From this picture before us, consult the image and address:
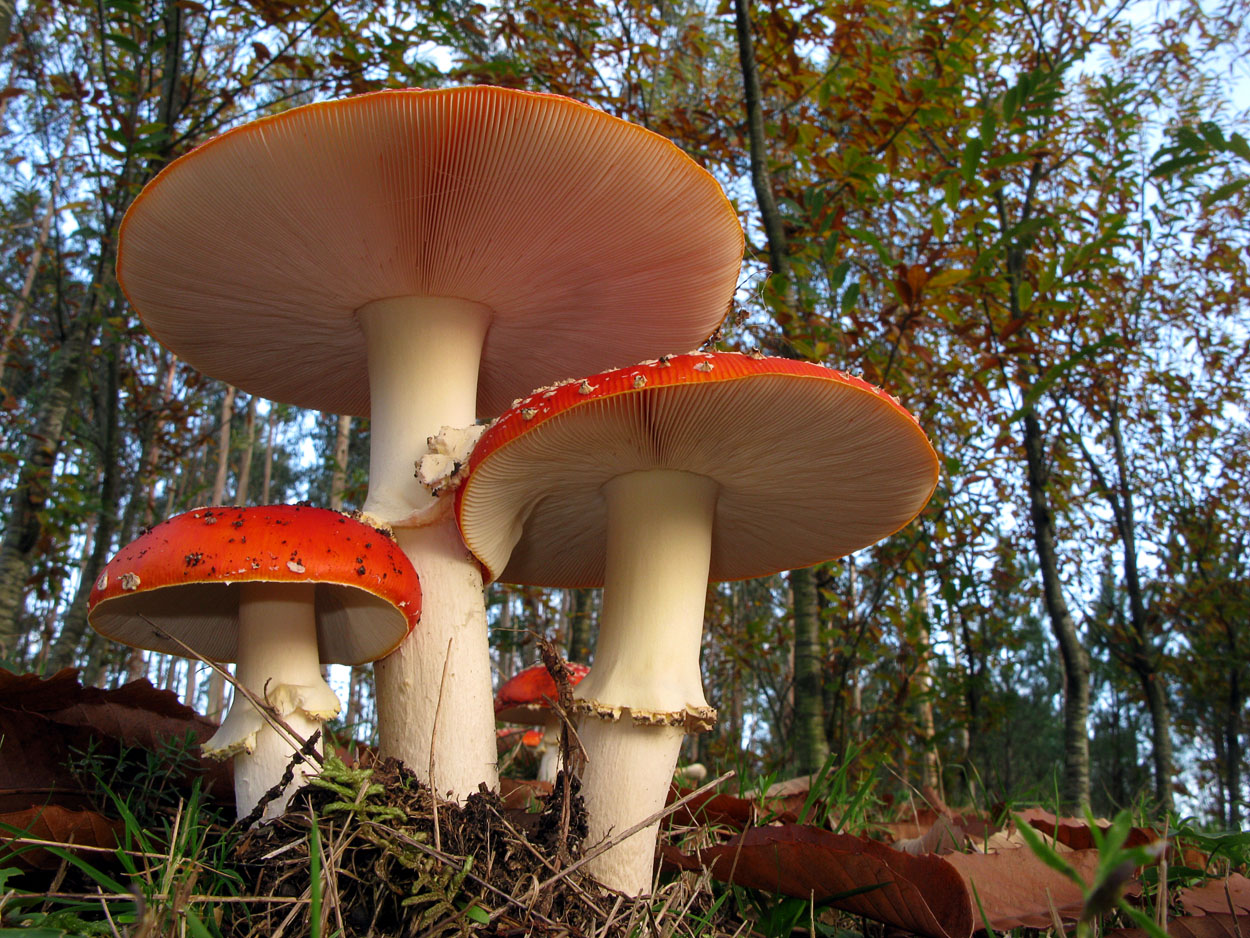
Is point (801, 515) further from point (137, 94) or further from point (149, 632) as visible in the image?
point (137, 94)

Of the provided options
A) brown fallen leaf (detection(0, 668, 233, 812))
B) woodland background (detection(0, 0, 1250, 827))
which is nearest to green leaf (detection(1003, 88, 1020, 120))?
woodland background (detection(0, 0, 1250, 827))

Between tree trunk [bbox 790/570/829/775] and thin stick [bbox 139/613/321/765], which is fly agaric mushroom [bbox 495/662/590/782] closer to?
tree trunk [bbox 790/570/829/775]

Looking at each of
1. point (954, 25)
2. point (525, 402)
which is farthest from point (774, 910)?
point (954, 25)

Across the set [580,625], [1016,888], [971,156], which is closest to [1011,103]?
[971,156]

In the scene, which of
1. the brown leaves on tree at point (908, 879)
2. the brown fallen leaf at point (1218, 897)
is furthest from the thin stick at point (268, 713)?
the brown fallen leaf at point (1218, 897)

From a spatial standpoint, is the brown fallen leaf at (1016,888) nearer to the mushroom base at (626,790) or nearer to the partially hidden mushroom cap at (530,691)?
the mushroom base at (626,790)
